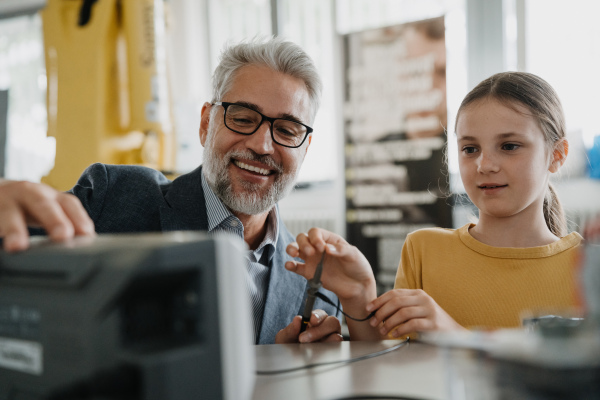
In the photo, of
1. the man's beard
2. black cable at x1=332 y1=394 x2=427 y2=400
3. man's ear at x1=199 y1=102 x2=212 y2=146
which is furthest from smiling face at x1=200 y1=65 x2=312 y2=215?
black cable at x1=332 y1=394 x2=427 y2=400

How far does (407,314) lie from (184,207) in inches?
25.9

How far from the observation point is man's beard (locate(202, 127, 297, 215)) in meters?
1.37

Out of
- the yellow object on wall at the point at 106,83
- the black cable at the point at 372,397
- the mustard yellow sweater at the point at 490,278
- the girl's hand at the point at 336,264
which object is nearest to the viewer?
the black cable at the point at 372,397

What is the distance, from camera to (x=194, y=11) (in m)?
4.70

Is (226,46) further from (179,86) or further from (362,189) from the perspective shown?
(179,86)

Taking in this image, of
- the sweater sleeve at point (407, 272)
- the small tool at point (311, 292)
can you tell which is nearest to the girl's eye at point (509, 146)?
the sweater sleeve at point (407, 272)

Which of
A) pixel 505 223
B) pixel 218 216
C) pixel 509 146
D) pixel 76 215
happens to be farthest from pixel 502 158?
pixel 76 215

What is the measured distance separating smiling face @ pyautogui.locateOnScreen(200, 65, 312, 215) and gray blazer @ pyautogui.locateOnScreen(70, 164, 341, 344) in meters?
0.09

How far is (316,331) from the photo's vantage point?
94cm

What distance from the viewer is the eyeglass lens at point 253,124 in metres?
1.36

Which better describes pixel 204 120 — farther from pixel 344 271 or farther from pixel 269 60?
pixel 344 271

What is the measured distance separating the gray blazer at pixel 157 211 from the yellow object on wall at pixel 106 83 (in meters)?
1.54

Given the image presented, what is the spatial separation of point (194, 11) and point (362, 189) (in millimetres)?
2536

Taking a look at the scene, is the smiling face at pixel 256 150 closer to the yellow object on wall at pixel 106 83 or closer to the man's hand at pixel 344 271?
the man's hand at pixel 344 271
